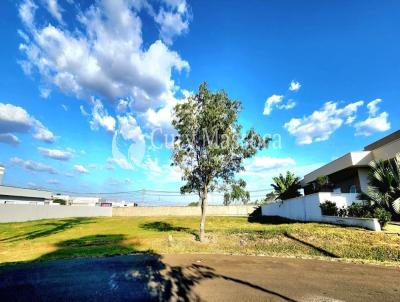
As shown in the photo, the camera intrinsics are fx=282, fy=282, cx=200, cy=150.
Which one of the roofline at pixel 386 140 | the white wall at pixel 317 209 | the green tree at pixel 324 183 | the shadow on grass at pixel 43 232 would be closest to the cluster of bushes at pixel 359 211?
the white wall at pixel 317 209

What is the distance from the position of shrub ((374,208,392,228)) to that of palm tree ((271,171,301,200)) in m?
20.2

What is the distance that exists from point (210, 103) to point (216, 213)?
3661 cm

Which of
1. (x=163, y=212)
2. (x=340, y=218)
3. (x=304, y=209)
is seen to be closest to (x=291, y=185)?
(x=304, y=209)

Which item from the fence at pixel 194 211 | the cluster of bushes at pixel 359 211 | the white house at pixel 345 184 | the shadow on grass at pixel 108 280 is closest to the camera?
the shadow on grass at pixel 108 280

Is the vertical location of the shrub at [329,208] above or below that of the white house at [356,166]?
below

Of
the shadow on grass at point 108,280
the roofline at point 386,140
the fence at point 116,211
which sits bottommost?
the shadow on grass at point 108,280

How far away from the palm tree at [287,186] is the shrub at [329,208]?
14025 mm

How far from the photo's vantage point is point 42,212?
45.9 m

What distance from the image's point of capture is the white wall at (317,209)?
17.1 meters

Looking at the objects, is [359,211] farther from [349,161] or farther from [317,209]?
[349,161]

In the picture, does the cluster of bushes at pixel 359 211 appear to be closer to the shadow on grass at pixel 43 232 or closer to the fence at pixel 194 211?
the shadow on grass at pixel 43 232

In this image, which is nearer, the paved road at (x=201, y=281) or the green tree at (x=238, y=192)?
the paved road at (x=201, y=281)

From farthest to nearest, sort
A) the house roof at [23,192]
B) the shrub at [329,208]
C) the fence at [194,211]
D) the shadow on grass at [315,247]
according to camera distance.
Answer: the fence at [194,211] → the house roof at [23,192] → the shrub at [329,208] → the shadow on grass at [315,247]

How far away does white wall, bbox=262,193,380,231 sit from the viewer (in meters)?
17.1
